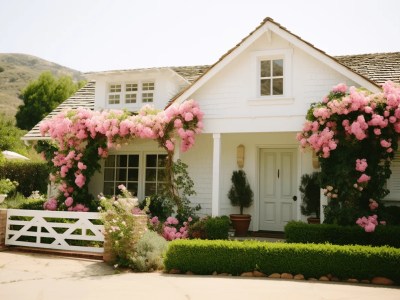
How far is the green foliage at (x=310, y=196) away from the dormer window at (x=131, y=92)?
6.55 m

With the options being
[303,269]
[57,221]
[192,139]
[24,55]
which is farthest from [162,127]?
[24,55]

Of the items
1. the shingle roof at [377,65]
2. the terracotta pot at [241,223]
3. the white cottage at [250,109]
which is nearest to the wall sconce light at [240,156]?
the white cottage at [250,109]

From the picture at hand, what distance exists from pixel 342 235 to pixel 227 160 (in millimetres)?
5012

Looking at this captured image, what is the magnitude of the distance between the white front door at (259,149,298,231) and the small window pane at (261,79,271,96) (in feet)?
7.09

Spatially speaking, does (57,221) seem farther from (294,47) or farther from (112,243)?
(294,47)

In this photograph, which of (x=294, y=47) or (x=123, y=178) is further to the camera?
(x=123, y=178)

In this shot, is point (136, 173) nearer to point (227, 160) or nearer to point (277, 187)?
point (227, 160)

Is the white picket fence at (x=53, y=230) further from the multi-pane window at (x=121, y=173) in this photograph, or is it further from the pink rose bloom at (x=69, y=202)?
the multi-pane window at (x=121, y=173)

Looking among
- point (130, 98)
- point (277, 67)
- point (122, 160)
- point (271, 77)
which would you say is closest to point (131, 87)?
point (130, 98)

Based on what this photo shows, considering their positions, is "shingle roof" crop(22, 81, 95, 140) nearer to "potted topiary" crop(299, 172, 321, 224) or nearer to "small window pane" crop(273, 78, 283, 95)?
"small window pane" crop(273, 78, 283, 95)

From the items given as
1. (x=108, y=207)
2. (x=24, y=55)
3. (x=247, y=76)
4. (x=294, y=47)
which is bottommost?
(x=108, y=207)

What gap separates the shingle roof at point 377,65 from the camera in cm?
1368

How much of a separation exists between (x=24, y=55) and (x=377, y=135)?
187 metres

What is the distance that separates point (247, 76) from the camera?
40.9ft
